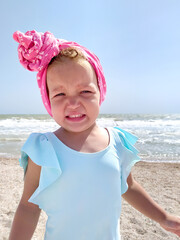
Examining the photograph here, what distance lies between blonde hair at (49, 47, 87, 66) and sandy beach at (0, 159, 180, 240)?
84.5 inches

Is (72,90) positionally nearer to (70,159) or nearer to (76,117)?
(76,117)

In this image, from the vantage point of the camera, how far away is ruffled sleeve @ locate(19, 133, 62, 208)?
3.51 ft

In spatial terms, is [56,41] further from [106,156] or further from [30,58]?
[106,156]

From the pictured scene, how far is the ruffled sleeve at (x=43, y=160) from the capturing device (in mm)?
1069

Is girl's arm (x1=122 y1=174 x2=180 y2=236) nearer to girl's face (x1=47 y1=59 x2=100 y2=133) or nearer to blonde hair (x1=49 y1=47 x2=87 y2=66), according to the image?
girl's face (x1=47 y1=59 x2=100 y2=133)

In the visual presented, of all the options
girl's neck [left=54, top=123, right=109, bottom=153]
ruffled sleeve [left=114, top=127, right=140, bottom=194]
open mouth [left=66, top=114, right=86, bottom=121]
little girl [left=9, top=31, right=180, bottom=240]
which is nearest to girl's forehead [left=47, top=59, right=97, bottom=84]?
little girl [left=9, top=31, right=180, bottom=240]

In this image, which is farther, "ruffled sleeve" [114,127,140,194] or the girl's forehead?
"ruffled sleeve" [114,127,140,194]

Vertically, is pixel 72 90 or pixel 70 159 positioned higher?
pixel 72 90

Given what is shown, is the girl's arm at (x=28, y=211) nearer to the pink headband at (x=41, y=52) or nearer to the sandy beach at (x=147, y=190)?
the pink headband at (x=41, y=52)

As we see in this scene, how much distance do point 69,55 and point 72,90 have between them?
0.65ft

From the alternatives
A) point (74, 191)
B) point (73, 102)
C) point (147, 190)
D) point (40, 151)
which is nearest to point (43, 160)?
point (40, 151)

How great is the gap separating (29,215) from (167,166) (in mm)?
5247

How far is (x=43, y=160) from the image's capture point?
3.57 feet

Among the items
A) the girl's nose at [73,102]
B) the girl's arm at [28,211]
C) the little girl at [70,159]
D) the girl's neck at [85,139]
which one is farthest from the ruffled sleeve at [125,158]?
the girl's arm at [28,211]
